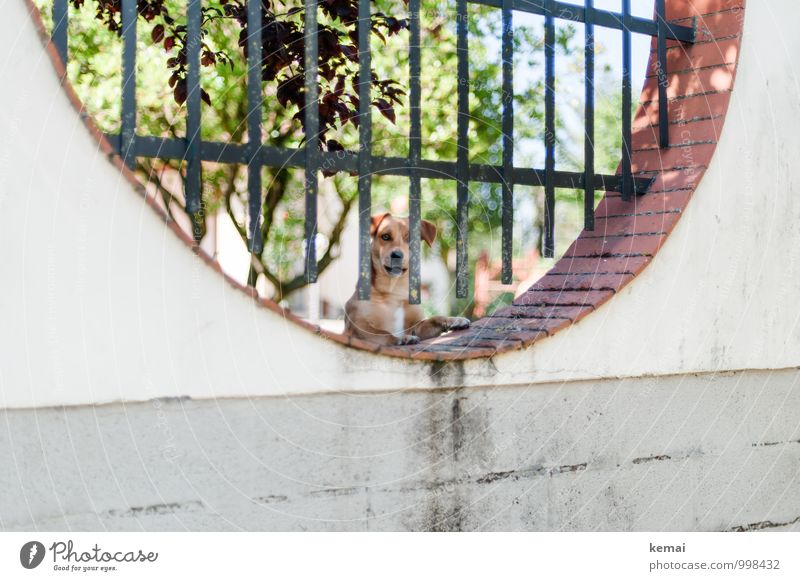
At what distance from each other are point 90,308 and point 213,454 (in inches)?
25.0

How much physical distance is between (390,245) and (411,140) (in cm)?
158

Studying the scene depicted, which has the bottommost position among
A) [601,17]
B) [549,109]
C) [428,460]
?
[428,460]

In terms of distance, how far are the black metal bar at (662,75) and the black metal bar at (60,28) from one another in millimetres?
2683

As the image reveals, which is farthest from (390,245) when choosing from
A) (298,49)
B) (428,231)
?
(298,49)

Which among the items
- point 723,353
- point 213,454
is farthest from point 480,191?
point 213,454

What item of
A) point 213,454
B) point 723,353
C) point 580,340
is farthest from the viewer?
point 723,353

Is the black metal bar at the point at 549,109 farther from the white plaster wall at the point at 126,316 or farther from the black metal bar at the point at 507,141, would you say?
the white plaster wall at the point at 126,316

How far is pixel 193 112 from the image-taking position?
3.30 meters

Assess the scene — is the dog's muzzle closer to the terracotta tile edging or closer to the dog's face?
the dog's face

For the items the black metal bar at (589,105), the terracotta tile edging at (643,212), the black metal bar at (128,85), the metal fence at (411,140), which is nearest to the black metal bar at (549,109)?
the metal fence at (411,140)

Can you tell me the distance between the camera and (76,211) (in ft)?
9.91

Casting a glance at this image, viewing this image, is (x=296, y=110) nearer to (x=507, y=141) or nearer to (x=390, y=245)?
(x=390, y=245)

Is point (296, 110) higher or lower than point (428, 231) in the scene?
higher
